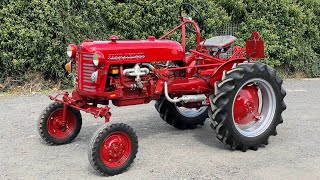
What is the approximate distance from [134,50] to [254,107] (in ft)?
5.96

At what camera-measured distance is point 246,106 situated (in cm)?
607

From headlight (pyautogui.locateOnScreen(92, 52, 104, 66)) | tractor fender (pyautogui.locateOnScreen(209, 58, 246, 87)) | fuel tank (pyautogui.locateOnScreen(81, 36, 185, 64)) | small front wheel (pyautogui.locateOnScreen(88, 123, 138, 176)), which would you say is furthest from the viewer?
tractor fender (pyautogui.locateOnScreen(209, 58, 246, 87))

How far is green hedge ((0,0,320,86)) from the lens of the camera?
9.80 meters

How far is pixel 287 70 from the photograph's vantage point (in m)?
12.7

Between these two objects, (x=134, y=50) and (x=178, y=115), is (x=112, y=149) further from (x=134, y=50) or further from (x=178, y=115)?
(x=178, y=115)

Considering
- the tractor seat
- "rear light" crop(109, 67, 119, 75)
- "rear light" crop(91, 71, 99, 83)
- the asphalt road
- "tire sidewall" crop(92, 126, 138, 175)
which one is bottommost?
the asphalt road

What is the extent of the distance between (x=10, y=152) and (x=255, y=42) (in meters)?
3.52

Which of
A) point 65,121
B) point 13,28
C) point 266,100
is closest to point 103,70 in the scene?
point 65,121

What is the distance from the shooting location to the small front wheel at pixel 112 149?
4844 millimetres

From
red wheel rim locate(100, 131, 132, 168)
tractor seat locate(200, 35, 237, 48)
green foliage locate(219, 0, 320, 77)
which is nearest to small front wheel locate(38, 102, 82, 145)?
red wheel rim locate(100, 131, 132, 168)

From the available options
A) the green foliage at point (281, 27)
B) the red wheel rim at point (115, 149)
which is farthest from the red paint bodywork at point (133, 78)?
the green foliage at point (281, 27)

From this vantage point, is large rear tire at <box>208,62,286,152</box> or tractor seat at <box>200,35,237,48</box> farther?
tractor seat at <box>200,35,237,48</box>

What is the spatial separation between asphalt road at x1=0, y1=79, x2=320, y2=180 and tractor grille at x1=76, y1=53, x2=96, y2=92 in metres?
0.82

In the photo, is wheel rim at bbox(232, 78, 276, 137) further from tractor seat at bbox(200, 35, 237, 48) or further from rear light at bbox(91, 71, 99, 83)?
rear light at bbox(91, 71, 99, 83)
